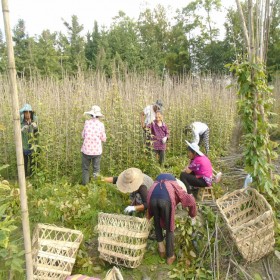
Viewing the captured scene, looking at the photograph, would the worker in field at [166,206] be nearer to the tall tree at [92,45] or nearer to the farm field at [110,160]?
the farm field at [110,160]

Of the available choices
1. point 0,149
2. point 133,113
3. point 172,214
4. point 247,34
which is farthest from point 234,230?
point 0,149

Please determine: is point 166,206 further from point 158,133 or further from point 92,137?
point 158,133

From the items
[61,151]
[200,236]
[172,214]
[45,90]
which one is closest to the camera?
[172,214]

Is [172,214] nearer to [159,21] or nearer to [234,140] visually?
[234,140]

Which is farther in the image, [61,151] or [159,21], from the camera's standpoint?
[159,21]

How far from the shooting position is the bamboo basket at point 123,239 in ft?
8.86

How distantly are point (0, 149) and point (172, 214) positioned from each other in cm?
354

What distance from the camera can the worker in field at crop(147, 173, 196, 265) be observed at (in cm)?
278

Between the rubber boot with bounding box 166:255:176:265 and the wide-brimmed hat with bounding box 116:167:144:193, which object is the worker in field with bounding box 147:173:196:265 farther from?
the wide-brimmed hat with bounding box 116:167:144:193

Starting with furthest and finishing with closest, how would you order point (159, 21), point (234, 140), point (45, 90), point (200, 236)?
point (159, 21) → point (234, 140) → point (45, 90) → point (200, 236)

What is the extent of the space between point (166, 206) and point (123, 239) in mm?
506

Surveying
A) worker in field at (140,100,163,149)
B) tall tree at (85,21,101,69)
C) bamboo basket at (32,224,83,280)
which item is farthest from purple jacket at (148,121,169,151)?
tall tree at (85,21,101,69)

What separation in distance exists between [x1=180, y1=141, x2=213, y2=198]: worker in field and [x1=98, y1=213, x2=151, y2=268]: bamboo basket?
1.35 m

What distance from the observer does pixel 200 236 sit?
10.3 feet
